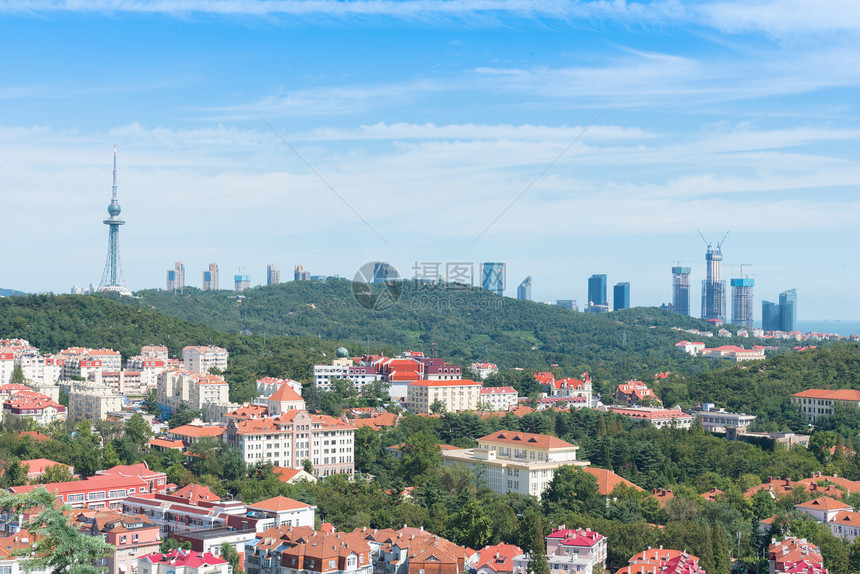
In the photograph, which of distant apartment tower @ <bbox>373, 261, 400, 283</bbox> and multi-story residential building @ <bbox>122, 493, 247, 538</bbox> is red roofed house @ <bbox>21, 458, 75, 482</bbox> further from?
distant apartment tower @ <bbox>373, 261, 400, 283</bbox>

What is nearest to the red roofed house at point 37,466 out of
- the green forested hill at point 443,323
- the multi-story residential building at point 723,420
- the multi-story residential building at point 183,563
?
the multi-story residential building at point 183,563

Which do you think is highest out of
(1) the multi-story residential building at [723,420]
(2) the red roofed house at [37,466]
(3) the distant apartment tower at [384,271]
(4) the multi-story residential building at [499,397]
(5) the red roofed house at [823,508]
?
(3) the distant apartment tower at [384,271]

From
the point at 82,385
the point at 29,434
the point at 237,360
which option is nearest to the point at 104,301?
the point at 237,360

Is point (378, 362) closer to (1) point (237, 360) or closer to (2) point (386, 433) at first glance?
(1) point (237, 360)

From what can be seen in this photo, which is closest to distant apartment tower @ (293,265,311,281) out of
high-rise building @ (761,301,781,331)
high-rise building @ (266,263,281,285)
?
high-rise building @ (266,263,281,285)

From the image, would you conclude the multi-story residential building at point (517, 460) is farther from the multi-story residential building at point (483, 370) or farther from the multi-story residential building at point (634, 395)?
the multi-story residential building at point (483, 370)
